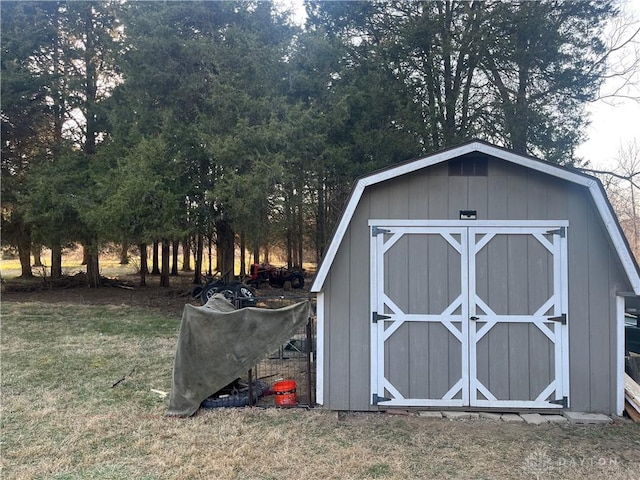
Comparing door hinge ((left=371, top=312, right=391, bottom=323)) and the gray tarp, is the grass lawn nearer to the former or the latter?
the gray tarp

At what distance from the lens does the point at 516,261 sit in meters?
4.72

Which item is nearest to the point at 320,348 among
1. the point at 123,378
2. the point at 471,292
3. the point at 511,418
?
the point at 471,292

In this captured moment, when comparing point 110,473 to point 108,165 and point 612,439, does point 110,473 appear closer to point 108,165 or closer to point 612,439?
point 612,439

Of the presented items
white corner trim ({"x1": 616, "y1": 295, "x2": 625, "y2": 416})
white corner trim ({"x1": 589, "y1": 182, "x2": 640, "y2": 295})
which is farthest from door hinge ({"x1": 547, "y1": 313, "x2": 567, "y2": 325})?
white corner trim ({"x1": 589, "y1": 182, "x2": 640, "y2": 295})

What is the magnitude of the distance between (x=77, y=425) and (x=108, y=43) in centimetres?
1197

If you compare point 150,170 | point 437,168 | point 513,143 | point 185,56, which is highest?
point 185,56

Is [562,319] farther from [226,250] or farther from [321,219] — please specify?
[226,250]

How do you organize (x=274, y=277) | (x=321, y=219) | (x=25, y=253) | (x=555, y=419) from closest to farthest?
(x=555, y=419), (x=321, y=219), (x=274, y=277), (x=25, y=253)

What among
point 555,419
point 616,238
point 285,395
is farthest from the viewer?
point 285,395

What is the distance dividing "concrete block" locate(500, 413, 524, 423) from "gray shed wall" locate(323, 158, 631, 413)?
0.60 m

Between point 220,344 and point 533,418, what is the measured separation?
11.2 feet

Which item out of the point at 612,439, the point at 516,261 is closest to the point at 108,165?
the point at 516,261

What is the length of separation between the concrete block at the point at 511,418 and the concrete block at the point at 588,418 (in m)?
0.49

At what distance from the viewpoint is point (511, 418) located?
4.54 m
